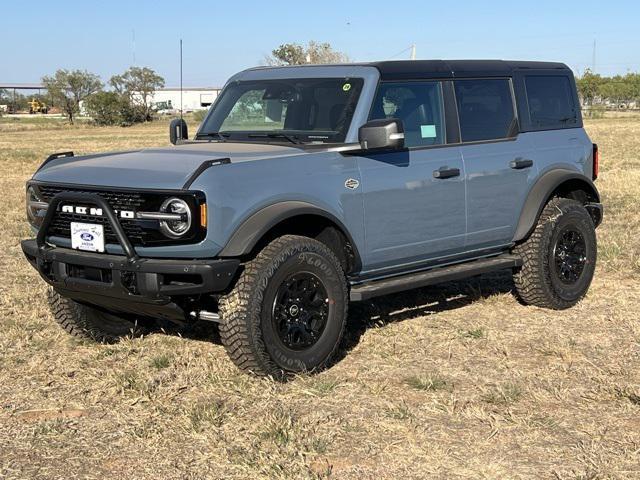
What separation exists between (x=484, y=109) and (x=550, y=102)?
2.86 feet

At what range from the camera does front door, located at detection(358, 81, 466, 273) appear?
5.48 meters

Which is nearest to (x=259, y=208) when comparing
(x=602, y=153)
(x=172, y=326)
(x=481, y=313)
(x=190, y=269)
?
(x=190, y=269)

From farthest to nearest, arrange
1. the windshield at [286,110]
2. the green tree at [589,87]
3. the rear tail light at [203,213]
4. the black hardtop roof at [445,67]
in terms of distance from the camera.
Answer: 1. the green tree at [589,87]
2. the black hardtop roof at [445,67]
3. the windshield at [286,110]
4. the rear tail light at [203,213]

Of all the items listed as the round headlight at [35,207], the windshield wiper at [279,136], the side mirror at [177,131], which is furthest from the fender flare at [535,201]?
the round headlight at [35,207]

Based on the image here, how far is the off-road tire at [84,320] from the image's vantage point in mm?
5852

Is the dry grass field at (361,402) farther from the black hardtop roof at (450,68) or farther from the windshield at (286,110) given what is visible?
the black hardtop roof at (450,68)

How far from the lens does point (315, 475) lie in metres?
3.74

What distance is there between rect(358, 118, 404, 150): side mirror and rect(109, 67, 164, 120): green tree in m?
72.4

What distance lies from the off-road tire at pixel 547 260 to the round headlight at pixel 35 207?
3.47 meters

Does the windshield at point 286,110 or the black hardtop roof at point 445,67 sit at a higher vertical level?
the black hardtop roof at point 445,67

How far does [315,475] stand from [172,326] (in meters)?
2.90

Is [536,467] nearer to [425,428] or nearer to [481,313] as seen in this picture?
[425,428]

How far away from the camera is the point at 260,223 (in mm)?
→ 4754

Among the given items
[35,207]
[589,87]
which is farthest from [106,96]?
[35,207]
